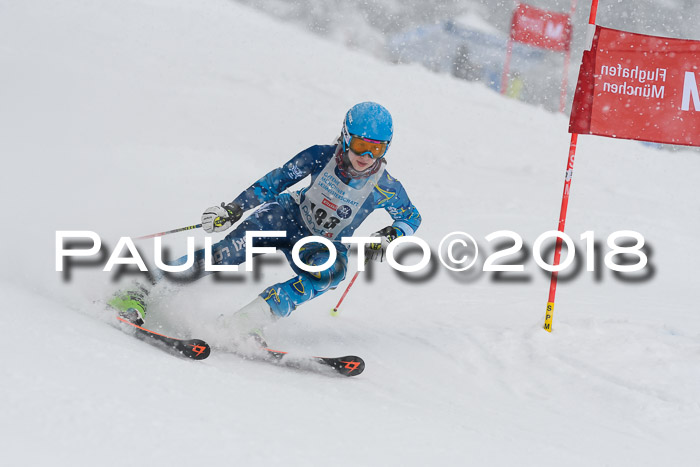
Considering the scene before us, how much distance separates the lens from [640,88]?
191 inches

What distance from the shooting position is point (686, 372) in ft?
13.5

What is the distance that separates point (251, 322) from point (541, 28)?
51.8ft

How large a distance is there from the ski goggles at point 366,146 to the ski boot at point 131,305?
1557mm

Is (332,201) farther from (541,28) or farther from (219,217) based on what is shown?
(541,28)

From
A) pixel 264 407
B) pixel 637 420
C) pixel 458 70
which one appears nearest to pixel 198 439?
pixel 264 407

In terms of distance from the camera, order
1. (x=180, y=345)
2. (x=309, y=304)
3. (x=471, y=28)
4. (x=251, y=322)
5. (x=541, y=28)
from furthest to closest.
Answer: (x=471, y=28), (x=541, y=28), (x=309, y=304), (x=251, y=322), (x=180, y=345)

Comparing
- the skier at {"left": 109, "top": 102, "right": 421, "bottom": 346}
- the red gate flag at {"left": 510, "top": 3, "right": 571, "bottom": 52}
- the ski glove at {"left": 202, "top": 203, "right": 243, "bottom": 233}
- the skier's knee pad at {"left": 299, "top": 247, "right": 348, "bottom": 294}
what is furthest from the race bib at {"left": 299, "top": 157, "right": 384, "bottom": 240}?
the red gate flag at {"left": 510, "top": 3, "right": 571, "bottom": 52}

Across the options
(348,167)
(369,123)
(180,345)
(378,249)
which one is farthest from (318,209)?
(180,345)

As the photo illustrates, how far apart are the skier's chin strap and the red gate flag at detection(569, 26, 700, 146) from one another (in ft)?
5.63

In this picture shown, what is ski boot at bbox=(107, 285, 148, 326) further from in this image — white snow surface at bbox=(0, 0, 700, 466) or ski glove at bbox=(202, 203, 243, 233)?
ski glove at bbox=(202, 203, 243, 233)

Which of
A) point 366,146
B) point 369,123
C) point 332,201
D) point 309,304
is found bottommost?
point 309,304

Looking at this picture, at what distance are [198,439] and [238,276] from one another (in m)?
3.76

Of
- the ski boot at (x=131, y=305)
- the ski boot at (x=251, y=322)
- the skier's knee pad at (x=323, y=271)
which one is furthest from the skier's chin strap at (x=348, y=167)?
the ski boot at (x=131, y=305)

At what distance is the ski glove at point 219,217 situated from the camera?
149 inches
